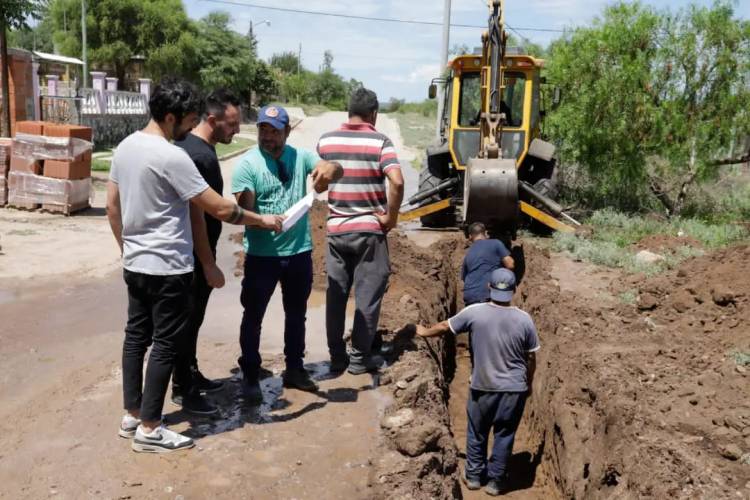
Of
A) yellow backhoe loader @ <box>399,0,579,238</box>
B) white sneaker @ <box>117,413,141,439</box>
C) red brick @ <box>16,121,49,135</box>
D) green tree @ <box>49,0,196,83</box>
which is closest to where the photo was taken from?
white sneaker @ <box>117,413,141,439</box>

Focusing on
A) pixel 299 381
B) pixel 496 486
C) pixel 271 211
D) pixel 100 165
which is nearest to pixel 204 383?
pixel 299 381

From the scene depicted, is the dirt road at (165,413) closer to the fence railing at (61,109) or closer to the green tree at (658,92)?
the green tree at (658,92)

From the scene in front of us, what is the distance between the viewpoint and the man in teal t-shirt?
464cm

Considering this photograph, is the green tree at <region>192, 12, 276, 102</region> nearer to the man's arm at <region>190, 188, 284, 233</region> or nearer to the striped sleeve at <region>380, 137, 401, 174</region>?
the striped sleeve at <region>380, 137, 401, 174</region>

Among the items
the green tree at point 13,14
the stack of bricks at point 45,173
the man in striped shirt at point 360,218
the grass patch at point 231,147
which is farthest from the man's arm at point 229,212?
the grass patch at point 231,147

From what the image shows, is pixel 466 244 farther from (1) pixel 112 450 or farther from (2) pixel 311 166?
(1) pixel 112 450

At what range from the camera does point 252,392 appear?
4.82m

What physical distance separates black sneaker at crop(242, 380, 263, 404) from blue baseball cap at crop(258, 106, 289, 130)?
1695mm

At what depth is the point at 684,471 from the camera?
443 cm

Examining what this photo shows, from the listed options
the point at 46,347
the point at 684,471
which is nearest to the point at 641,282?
the point at 684,471

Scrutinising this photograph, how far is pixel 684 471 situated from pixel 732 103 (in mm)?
10909

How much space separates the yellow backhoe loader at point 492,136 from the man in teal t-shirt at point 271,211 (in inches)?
199

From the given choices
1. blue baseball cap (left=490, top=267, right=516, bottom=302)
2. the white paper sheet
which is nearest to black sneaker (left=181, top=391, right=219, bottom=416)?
the white paper sheet

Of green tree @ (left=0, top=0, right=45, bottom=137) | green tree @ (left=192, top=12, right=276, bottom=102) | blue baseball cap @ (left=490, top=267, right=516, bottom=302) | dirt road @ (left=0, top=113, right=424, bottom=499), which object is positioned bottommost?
dirt road @ (left=0, top=113, right=424, bottom=499)
